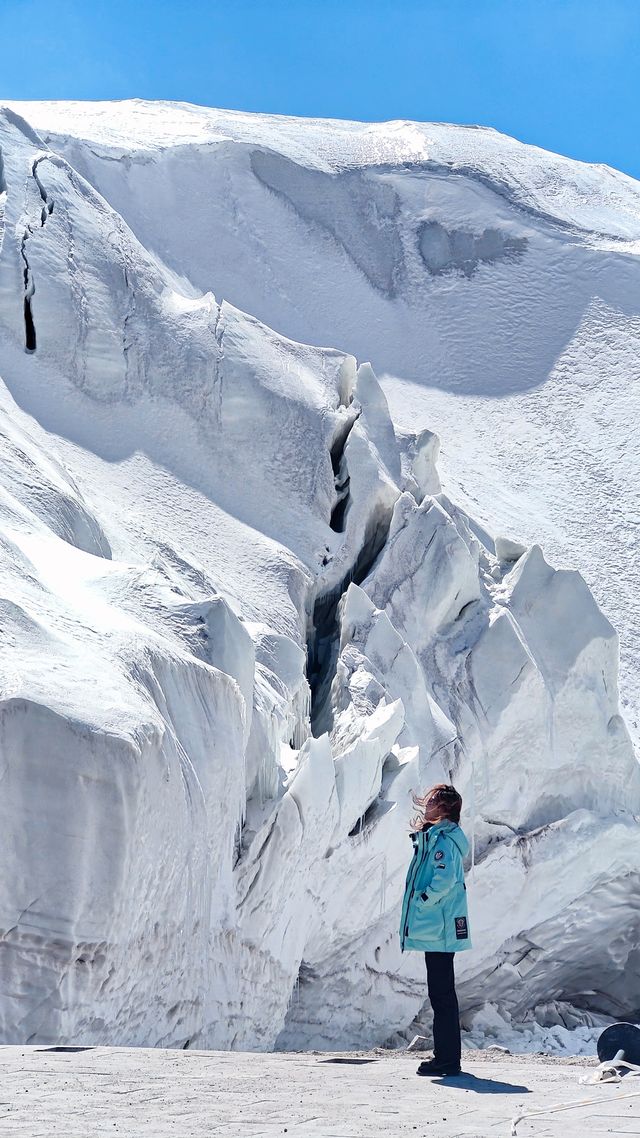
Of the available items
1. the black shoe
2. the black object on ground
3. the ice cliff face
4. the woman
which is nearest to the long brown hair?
the woman

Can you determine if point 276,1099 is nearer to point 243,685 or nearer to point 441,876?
point 441,876

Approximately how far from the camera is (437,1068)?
500 centimetres

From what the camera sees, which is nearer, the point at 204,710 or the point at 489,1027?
the point at 204,710

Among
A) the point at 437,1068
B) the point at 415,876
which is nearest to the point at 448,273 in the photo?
the point at 415,876

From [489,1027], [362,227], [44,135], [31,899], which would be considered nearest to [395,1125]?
[31,899]

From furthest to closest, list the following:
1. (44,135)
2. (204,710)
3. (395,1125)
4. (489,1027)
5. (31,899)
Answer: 1. (44,135)
2. (489,1027)
3. (204,710)
4. (31,899)
5. (395,1125)

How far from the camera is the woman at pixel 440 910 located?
5074 mm

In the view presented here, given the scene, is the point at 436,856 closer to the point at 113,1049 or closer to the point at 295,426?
the point at 113,1049

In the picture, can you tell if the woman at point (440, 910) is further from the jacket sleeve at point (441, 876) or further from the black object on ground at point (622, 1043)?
the black object on ground at point (622, 1043)

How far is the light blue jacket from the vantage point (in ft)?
16.8

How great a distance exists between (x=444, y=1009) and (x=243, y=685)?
155 inches

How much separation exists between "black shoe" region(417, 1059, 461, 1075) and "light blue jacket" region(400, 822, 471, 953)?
0.39 m

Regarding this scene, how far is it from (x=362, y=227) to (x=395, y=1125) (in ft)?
59.7

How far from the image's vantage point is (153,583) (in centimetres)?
866
